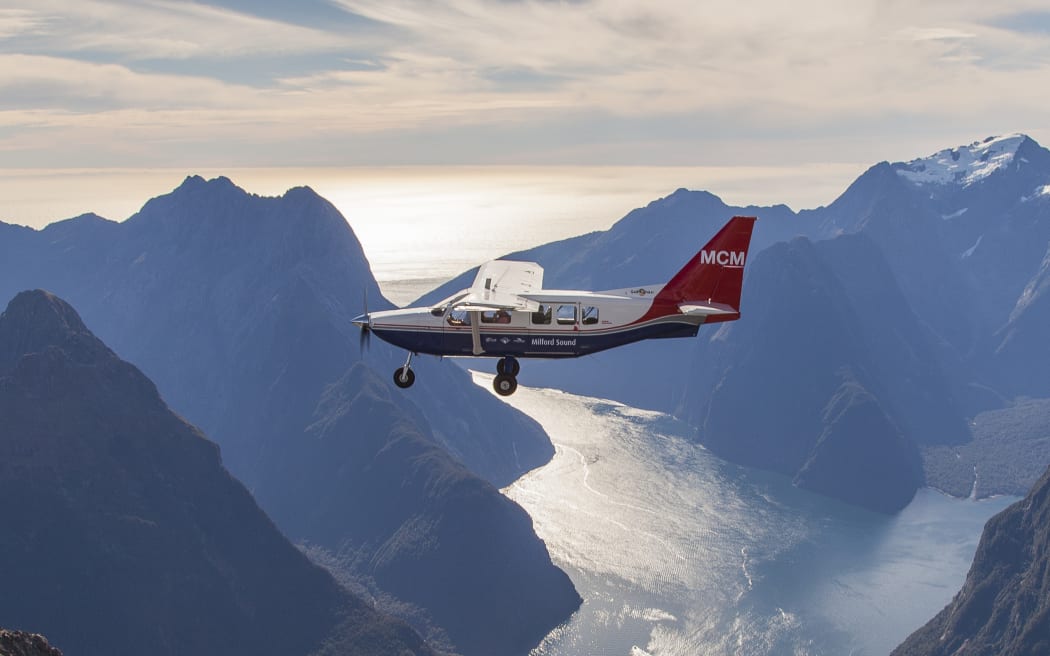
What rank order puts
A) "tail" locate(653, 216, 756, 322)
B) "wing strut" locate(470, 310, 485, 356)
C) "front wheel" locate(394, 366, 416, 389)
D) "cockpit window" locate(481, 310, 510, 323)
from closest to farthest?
"wing strut" locate(470, 310, 485, 356)
"cockpit window" locate(481, 310, 510, 323)
"front wheel" locate(394, 366, 416, 389)
"tail" locate(653, 216, 756, 322)

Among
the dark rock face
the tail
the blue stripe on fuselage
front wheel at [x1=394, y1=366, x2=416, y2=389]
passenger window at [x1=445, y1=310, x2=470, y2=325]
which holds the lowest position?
the dark rock face

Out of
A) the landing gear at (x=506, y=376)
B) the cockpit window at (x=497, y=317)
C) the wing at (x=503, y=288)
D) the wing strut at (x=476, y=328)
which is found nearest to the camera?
the wing at (x=503, y=288)

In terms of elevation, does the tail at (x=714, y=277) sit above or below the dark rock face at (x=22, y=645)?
above

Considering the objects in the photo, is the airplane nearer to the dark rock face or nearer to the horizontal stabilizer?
the horizontal stabilizer

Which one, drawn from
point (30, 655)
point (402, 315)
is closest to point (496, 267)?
point (402, 315)

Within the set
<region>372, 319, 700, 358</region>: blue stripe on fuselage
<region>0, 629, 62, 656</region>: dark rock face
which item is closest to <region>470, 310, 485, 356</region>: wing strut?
<region>372, 319, 700, 358</region>: blue stripe on fuselage

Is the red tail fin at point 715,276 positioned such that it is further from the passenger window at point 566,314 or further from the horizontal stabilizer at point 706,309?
the passenger window at point 566,314

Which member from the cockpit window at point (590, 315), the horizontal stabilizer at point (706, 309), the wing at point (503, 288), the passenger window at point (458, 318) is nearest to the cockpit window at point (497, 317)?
the passenger window at point (458, 318)
